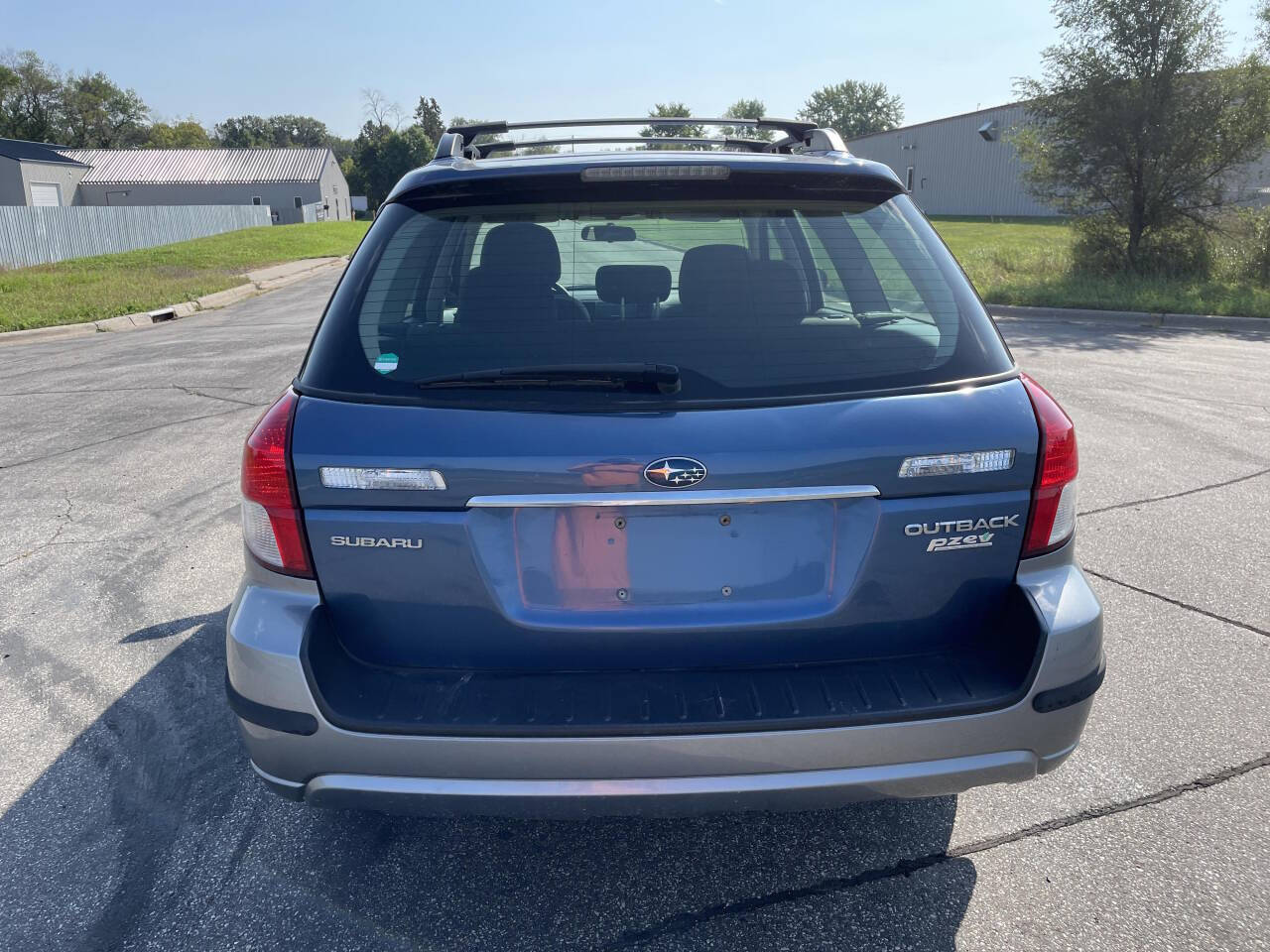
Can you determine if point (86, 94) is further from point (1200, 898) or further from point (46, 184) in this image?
point (1200, 898)

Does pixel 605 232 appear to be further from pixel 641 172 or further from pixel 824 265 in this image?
pixel 824 265

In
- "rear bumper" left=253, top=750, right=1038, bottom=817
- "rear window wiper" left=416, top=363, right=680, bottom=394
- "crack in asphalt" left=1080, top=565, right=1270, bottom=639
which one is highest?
"rear window wiper" left=416, top=363, right=680, bottom=394

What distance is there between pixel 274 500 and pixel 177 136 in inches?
4746

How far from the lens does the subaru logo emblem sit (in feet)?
7.00

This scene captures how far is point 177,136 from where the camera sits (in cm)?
10612

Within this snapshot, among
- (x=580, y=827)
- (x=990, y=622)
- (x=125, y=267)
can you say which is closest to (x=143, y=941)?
(x=580, y=827)

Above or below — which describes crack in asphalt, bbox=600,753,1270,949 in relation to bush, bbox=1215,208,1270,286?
below

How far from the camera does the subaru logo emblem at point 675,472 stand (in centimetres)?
213

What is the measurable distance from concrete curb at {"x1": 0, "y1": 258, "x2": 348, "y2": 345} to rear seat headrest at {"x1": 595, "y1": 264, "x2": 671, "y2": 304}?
1502 centimetres

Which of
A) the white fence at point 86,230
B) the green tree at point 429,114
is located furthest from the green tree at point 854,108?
the white fence at point 86,230

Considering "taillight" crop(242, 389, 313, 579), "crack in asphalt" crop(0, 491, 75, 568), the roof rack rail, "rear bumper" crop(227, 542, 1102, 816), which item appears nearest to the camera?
"rear bumper" crop(227, 542, 1102, 816)

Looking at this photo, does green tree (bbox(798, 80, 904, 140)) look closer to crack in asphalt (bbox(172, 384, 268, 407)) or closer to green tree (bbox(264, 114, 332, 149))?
green tree (bbox(264, 114, 332, 149))

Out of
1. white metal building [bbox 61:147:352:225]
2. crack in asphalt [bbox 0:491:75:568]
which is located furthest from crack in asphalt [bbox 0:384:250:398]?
white metal building [bbox 61:147:352:225]

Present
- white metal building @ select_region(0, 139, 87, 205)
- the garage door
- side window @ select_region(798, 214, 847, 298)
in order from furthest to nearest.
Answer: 1. the garage door
2. white metal building @ select_region(0, 139, 87, 205)
3. side window @ select_region(798, 214, 847, 298)
